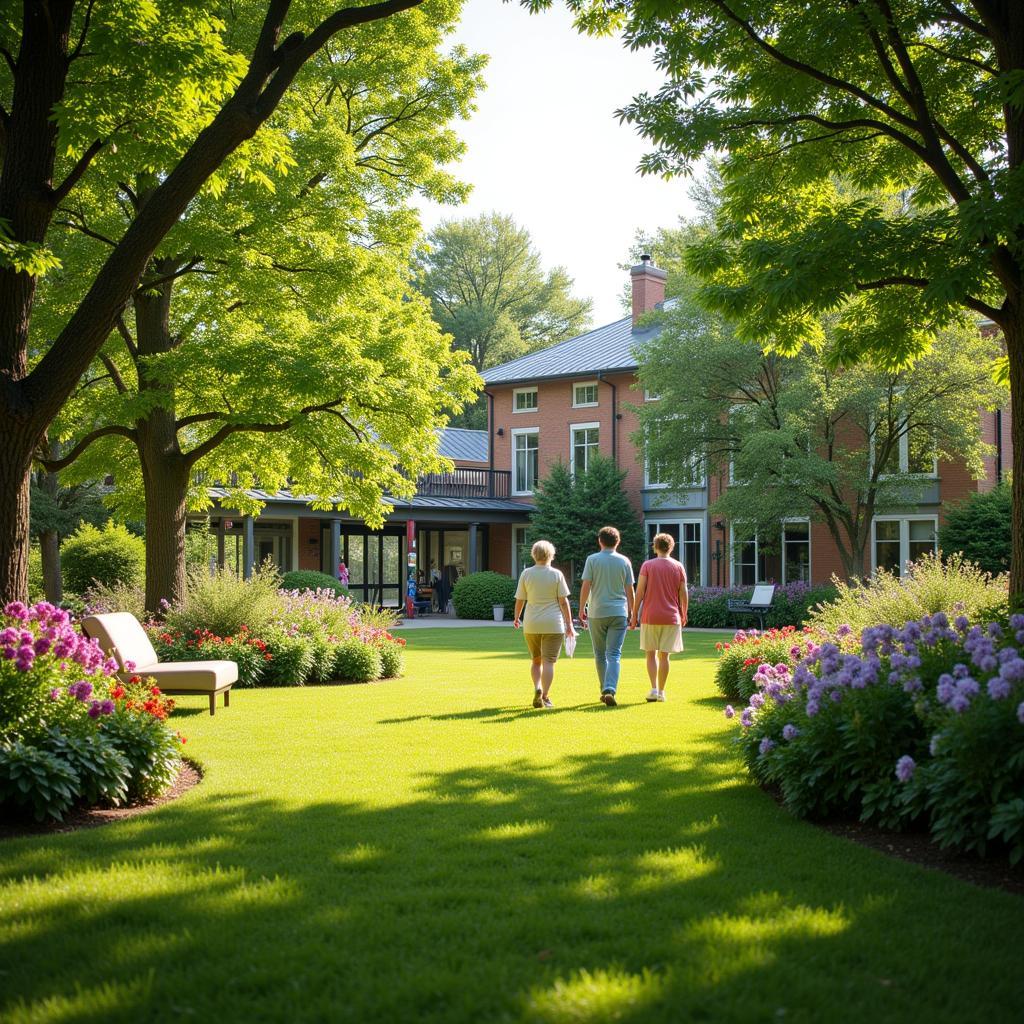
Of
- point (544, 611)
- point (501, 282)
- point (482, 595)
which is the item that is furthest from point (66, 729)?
point (501, 282)

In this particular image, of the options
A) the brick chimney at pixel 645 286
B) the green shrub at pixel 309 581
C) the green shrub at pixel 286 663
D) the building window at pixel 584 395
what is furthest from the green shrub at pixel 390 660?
the brick chimney at pixel 645 286

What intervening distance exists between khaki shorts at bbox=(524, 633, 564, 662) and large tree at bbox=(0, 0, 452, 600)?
4849 mm

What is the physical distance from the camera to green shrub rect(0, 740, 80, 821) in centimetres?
580

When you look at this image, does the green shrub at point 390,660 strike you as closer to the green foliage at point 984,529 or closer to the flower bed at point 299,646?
the flower bed at point 299,646

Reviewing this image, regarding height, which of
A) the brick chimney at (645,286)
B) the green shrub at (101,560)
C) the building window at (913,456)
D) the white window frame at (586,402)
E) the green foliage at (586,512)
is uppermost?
the brick chimney at (645,286)

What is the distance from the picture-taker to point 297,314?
16.2 meters

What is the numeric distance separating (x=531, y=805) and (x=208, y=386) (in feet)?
31.5

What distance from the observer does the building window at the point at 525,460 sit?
37625 mm

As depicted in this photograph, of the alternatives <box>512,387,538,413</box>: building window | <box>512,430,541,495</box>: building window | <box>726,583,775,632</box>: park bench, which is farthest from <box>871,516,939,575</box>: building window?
<box>512,387,538,413</box>: building window

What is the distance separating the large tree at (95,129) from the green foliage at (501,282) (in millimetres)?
49956

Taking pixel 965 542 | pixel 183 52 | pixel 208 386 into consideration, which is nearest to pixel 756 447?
pixel 965 542

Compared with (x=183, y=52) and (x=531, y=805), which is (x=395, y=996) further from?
(x=183, y=52)

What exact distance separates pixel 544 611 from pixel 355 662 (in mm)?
4111

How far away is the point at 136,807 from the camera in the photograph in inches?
258
